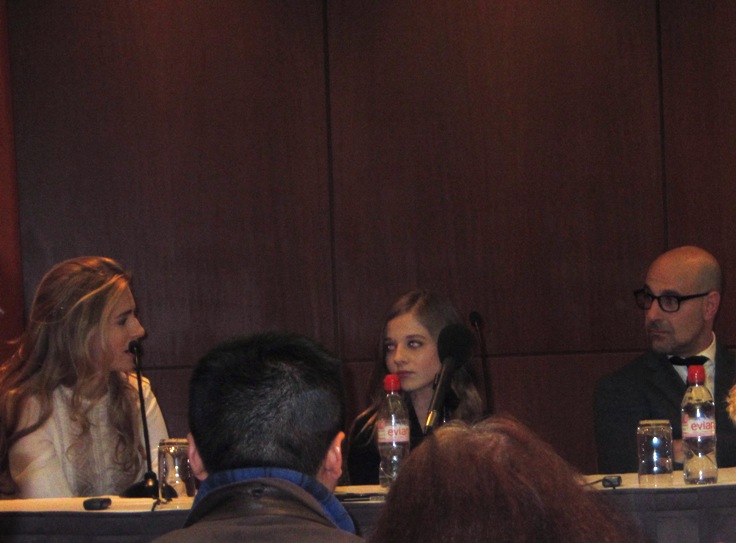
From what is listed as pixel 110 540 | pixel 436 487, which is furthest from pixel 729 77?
pixel 436 487

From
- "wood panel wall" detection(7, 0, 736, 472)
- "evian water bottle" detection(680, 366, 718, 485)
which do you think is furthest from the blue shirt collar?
"wood panel wall" detection(7, 0, 736, 472)

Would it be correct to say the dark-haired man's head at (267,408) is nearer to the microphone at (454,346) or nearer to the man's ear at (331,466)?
the man's ear at (331,466)

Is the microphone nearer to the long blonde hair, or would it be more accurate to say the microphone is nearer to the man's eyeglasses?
the long blonde hair

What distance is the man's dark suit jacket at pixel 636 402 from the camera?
350 cm

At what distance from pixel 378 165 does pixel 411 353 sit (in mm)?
1322

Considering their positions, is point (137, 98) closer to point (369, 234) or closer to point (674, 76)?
point (369, 234)

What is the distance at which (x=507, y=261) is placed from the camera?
15.4 ft

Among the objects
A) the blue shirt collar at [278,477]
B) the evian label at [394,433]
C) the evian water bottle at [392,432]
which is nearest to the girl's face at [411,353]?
the evian water bottle at [392,432]

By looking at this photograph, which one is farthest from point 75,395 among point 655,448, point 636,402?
point 636,402

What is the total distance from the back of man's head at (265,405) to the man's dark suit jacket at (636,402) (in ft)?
6.84

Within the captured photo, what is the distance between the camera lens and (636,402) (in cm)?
364

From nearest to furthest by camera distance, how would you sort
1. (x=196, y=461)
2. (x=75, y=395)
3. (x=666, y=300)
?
1. (x=196, y=461)
2. (x=75, y=395)
3. (x=666, y=300)

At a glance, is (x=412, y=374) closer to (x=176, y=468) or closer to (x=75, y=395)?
(x=176, y=468)

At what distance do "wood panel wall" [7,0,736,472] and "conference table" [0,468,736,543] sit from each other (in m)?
1.91
